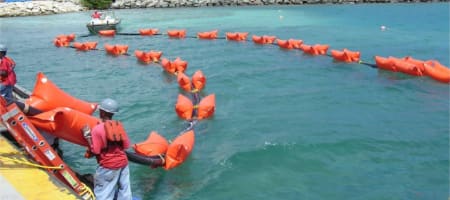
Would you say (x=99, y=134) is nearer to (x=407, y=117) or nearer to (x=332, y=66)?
(x=407, y=117)

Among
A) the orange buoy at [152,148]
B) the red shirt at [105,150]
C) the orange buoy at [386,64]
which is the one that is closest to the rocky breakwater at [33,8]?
the orange buoy at [386,64]

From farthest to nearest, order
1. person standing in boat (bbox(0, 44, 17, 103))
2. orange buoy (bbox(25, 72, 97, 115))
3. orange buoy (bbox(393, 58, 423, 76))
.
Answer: orange buoy (bbox(393, 58, 423, 76)) → person standing in boat (bbox(0, 44, 17, 103)) → orange buoy (bbox(25, 72, 97, 115))

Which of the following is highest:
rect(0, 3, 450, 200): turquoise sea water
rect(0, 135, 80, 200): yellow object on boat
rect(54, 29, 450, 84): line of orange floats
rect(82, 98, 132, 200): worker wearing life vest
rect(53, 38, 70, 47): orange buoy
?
rect(82, 98, 132, 200): worker wearing life vest

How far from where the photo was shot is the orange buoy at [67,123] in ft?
23.5

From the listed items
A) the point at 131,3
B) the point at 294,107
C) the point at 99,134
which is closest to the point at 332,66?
the point at 294,107

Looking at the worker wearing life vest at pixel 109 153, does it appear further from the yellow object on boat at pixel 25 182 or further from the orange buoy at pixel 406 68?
the orange buoy at pixel 406 68

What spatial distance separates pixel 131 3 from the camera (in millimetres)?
63844

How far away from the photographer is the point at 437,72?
54.2 feet

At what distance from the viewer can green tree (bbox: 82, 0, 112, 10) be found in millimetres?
64062

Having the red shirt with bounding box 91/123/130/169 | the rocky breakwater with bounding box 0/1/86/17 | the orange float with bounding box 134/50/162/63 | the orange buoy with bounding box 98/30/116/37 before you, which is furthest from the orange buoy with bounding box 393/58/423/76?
the rocky breakwater with bounding box 0/1/86/17

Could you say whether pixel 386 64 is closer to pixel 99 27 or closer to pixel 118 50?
pixel 118 50

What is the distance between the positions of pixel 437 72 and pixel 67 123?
1364cm

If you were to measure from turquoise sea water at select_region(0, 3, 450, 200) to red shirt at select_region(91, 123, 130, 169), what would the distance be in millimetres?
2366

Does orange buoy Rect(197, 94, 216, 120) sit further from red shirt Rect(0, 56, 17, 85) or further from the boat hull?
the boat hull
